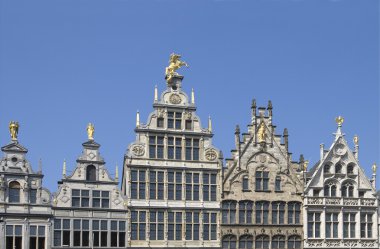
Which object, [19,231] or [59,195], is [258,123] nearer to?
[59,195]

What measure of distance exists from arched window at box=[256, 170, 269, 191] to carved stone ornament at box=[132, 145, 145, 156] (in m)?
8.72

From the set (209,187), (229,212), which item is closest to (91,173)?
(209,187)

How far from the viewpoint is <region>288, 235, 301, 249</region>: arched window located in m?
51.8

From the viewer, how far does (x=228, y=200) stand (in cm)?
5100

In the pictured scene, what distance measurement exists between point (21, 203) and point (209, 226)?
1323 cm

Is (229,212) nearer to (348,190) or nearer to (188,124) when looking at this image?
(188,124)

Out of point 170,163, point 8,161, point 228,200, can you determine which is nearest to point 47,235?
point 8,161

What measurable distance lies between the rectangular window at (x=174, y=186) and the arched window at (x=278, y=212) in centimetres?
714

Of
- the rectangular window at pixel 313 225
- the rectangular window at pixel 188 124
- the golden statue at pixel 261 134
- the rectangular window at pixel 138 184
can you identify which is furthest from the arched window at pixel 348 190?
the rectangular window at pixel 138 184

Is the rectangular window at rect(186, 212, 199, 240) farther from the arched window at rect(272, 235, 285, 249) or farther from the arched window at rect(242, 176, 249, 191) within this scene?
the arched window at rect(272, 235, 285, 249)

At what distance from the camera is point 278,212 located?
51.9 m

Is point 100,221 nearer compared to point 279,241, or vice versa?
point 100,221

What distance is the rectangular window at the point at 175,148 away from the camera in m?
50.6

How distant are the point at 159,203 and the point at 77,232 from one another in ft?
19.8
